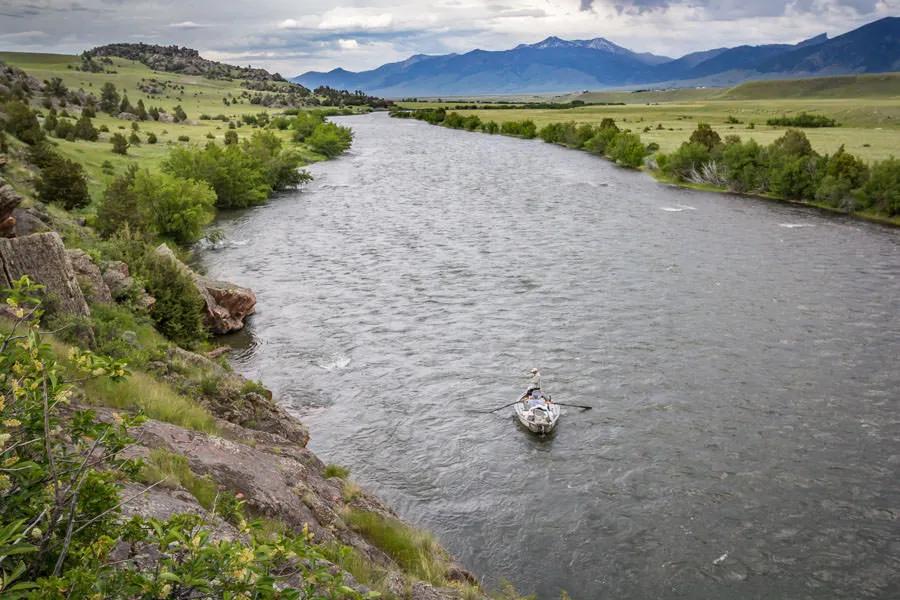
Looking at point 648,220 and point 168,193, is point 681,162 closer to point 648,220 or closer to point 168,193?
point 648,220

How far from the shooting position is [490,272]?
5088cm

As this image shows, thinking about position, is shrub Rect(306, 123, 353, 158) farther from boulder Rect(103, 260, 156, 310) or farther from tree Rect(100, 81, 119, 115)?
boulder Rect(103, 260, 156, 310)

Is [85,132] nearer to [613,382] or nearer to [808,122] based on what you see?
[613,382]

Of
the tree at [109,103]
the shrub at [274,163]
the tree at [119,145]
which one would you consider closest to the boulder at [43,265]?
the tree at [119,145]

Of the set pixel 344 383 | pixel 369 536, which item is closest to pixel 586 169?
pixel 344 383

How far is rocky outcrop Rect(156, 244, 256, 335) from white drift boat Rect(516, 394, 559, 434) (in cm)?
1815

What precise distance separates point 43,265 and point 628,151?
94.2 m

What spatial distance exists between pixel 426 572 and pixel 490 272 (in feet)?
119

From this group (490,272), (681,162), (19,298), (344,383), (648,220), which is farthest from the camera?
(681,162)

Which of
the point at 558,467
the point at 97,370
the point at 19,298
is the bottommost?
the point at 558,467

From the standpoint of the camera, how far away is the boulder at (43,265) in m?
18.7

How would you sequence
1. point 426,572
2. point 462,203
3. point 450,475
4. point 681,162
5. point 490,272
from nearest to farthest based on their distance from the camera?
point 426,572 < point 450,475 < point 490,272 < point 462,203 < point 681,162

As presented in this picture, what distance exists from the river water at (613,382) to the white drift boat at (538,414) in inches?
19.9

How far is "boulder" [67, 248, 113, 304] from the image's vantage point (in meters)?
24.1
